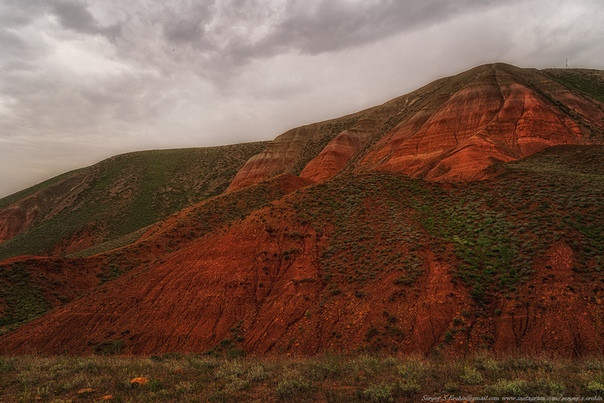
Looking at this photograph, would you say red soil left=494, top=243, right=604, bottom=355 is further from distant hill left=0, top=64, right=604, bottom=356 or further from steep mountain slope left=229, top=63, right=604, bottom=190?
steep mountain slope left=229, top=63, right=604, bottom=190

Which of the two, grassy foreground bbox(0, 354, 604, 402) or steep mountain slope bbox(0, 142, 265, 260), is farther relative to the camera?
steep mountain slope bbox(0, 142, 265, 260)

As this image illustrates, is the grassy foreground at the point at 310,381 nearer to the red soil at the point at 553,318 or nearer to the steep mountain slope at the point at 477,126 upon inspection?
the red soil at the point at 553,318

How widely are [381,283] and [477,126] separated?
35918 mm

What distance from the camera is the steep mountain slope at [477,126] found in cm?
3631

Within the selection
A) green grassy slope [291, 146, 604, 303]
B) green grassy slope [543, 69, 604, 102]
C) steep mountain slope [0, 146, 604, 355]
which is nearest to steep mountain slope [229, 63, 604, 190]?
green grassy slope [543, 69, 604, 102]

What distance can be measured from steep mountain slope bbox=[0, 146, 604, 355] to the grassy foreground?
17.1 ft

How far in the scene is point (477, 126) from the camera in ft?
141

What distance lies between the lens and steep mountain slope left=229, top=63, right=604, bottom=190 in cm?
3631

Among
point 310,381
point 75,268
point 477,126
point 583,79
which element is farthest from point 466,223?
point 583,79

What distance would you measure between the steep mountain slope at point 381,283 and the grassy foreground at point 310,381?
5.23m

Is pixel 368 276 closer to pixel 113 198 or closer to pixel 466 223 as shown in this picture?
pixel 466 223

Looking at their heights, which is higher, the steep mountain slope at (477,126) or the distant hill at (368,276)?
the steep mountain slope at (477,126)

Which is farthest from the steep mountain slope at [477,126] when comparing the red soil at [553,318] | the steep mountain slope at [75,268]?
the steep mountain slope at [75,268]

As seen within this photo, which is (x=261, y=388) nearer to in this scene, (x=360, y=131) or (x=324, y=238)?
(x=324, y=238)
